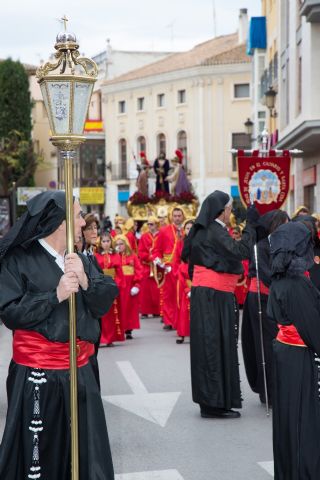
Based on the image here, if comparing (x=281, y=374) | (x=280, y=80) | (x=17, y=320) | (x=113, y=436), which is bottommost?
(x=113, y=436)

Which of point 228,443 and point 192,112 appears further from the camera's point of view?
point 192,112

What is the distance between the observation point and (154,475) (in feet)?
21.7

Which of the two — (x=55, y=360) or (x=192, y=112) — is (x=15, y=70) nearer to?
(x=192, y=112)

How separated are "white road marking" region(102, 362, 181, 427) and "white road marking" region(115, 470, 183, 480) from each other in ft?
5.03

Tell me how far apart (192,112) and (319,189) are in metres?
34.5

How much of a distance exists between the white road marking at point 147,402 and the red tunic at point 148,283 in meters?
7.39

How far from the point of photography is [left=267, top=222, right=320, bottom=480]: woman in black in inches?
216

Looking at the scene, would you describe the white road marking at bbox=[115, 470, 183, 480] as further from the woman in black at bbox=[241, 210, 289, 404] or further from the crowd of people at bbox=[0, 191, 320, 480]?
the woman in black at bbox=[241, 210, 289, 404]

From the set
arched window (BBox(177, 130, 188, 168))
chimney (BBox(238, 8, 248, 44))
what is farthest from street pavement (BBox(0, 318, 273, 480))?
chimney (BBox(238, 8, 248, 44))

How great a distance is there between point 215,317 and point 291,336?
3055 mm

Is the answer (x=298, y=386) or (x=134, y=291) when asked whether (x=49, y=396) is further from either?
(x=134, y=291)

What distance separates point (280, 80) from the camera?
29312 mm

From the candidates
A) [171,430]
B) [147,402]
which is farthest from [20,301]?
[147,402]

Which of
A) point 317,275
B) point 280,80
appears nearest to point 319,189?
point 280,80
